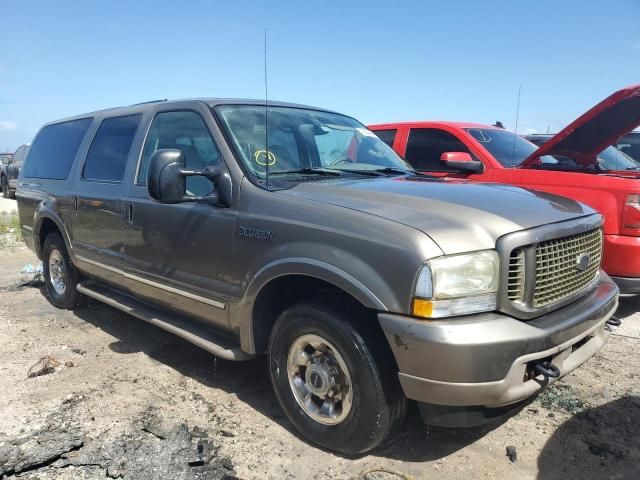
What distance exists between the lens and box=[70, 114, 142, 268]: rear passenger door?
421 cm

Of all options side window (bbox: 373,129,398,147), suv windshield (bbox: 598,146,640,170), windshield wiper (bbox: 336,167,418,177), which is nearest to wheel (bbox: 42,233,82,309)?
windshield wiper (bbox: 336,167,418,177)

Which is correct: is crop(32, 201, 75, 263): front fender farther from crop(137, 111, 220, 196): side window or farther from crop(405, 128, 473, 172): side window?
crop(405, 128, 473, 172): side window

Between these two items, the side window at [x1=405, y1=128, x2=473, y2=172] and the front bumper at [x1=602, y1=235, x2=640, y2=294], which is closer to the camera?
the front bumper at [x1=602, y1=235, x2=640, y2=294]

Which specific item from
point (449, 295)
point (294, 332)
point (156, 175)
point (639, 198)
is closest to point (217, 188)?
point (156, 175)

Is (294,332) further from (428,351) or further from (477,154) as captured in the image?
(477,154)

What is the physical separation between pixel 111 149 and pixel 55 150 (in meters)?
1.37

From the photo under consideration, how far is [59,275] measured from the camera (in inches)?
221

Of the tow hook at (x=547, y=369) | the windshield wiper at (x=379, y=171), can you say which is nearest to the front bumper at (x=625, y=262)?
the windshield wiper at (x=379, y=171)

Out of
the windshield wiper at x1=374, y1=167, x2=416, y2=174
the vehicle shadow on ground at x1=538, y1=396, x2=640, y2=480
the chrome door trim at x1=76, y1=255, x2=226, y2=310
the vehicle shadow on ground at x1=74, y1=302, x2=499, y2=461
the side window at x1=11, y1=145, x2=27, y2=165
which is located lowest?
the vehicle shadow on ground at x1=74, y1=302, x2=499, y2=461

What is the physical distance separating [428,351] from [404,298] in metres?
0.25

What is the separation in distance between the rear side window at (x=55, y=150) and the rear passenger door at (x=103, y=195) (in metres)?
0.41

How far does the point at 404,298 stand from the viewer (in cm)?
236

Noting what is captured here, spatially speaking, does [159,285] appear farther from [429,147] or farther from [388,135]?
[388,135]

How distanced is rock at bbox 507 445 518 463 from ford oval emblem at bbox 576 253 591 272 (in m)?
1.02
